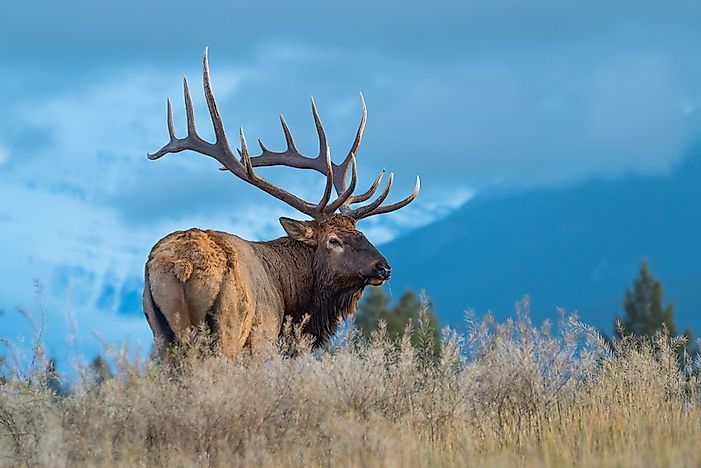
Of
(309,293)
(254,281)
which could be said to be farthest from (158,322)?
(309,293)

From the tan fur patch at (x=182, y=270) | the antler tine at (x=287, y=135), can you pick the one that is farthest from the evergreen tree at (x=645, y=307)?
the tan fur patch at (x=182, y=270)

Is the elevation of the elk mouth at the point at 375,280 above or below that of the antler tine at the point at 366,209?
below

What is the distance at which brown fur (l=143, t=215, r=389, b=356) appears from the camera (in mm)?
9047

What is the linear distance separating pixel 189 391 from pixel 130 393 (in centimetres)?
37

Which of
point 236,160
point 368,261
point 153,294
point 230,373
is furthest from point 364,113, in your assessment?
point 230,373

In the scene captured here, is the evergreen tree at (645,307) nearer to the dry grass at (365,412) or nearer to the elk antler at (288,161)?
the elk antler at (288,161)

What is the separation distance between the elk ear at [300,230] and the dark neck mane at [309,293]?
0.28ft

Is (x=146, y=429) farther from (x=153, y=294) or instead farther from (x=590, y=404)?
(x=590, y=404)

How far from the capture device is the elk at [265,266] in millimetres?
9070

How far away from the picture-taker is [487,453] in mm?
7445

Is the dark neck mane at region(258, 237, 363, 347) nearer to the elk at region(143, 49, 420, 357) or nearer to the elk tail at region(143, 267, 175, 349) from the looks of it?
the elk at region(143, 49, 420, 357)

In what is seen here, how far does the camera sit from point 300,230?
11.3 m

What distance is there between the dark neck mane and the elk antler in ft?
1.56

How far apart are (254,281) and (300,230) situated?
4.14ft
